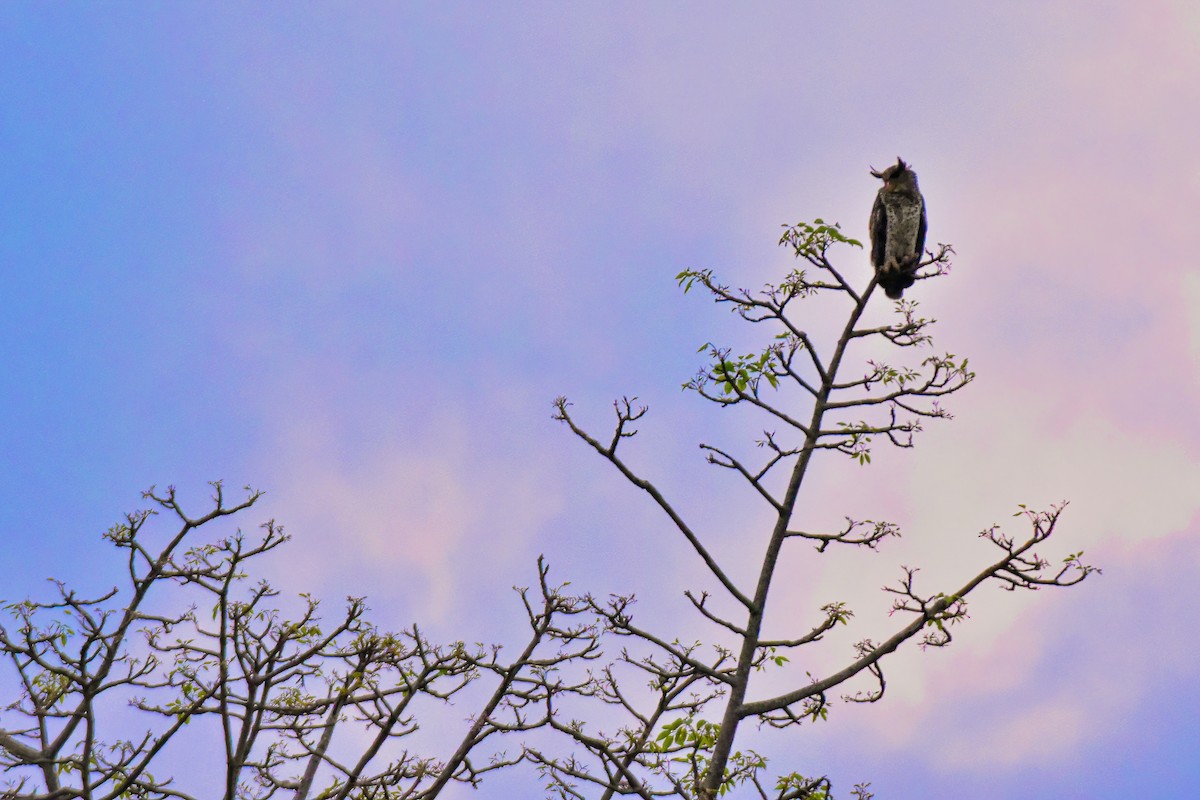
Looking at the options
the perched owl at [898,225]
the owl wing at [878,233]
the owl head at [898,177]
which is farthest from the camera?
the owl head at [898,177]

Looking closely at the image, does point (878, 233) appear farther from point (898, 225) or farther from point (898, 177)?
point (898, 177)

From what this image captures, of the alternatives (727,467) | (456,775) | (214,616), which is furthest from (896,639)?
(214,616)

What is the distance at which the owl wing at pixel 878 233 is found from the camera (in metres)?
11.3

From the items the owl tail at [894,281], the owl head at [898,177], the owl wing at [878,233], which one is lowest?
the owl tail at [894,281]

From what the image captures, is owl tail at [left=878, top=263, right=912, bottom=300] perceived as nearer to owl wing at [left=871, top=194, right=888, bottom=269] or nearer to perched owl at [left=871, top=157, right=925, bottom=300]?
perched owl at [left=871, top=157, right=925, bottom=300]

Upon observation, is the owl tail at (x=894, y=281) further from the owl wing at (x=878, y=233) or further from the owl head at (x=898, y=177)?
the owl head at (x=898, y=177)

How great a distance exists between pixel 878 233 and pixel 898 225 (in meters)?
0.27

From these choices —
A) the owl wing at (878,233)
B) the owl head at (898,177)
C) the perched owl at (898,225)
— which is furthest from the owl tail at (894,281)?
the owl head at (898,177)

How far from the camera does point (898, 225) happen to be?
11578 mm

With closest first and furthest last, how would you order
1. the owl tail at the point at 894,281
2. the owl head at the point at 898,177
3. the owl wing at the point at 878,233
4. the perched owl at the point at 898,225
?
the owl tail at the point at 894,281
the perched owl at the point at 898,225
the owl wing at the point at 878,233
the owl head at the point at 898,177

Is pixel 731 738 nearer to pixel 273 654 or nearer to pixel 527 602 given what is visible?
pixel 527 602

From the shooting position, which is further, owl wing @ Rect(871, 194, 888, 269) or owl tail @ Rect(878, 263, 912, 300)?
owl wing @ Rect(871, 194, 888, 269)

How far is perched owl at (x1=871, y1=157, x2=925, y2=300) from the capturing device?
35.9 feet

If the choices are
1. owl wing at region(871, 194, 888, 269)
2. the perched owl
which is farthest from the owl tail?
owl wing at region(871, 194, 888, 269)
